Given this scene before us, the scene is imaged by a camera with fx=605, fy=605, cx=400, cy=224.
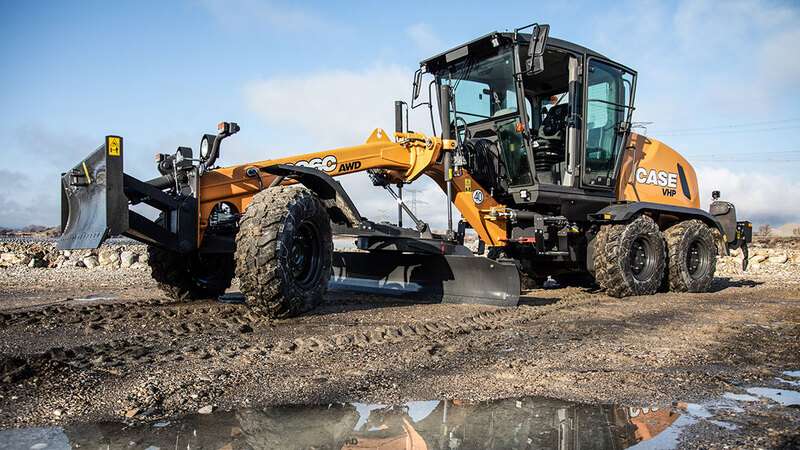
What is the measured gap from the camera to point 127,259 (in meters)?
15.1

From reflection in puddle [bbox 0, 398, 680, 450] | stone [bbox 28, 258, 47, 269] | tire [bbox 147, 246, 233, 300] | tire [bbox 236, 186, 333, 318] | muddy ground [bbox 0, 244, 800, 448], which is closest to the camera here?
reflection in puddle [bbox 0, 398, 680, 450]

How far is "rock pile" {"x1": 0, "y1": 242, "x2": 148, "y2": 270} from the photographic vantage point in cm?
1441

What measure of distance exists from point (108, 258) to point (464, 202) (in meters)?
10.5

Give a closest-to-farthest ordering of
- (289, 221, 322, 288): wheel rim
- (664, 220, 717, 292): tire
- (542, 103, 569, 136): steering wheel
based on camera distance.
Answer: (289, 221, 322, 288): wheel rim → (542, 103, 569, 136): steering wheel → (664, 220, 717, 292): tire

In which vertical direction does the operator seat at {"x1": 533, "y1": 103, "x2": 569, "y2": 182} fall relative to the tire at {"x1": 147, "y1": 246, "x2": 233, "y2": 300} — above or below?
above

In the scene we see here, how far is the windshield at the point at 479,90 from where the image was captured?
8.59 meters

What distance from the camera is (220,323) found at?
18.4ft

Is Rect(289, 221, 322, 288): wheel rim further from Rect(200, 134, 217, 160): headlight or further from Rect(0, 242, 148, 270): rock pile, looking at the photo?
Rect(0, 242, 148, 270): rock pile

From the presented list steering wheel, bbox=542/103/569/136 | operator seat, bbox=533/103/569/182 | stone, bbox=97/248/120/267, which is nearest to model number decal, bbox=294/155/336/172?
operator seat, bbox=533/103/569/182

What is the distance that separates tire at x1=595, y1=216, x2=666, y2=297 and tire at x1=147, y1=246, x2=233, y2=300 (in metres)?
5.22

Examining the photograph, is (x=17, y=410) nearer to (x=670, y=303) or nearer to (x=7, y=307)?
(x=7, y=307)

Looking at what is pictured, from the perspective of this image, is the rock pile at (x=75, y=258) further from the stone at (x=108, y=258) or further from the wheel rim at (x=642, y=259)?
the wheel rim at (x=642, y=259)

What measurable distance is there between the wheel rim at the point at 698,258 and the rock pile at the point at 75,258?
1168 cm

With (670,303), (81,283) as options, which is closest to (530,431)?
(670,303)
